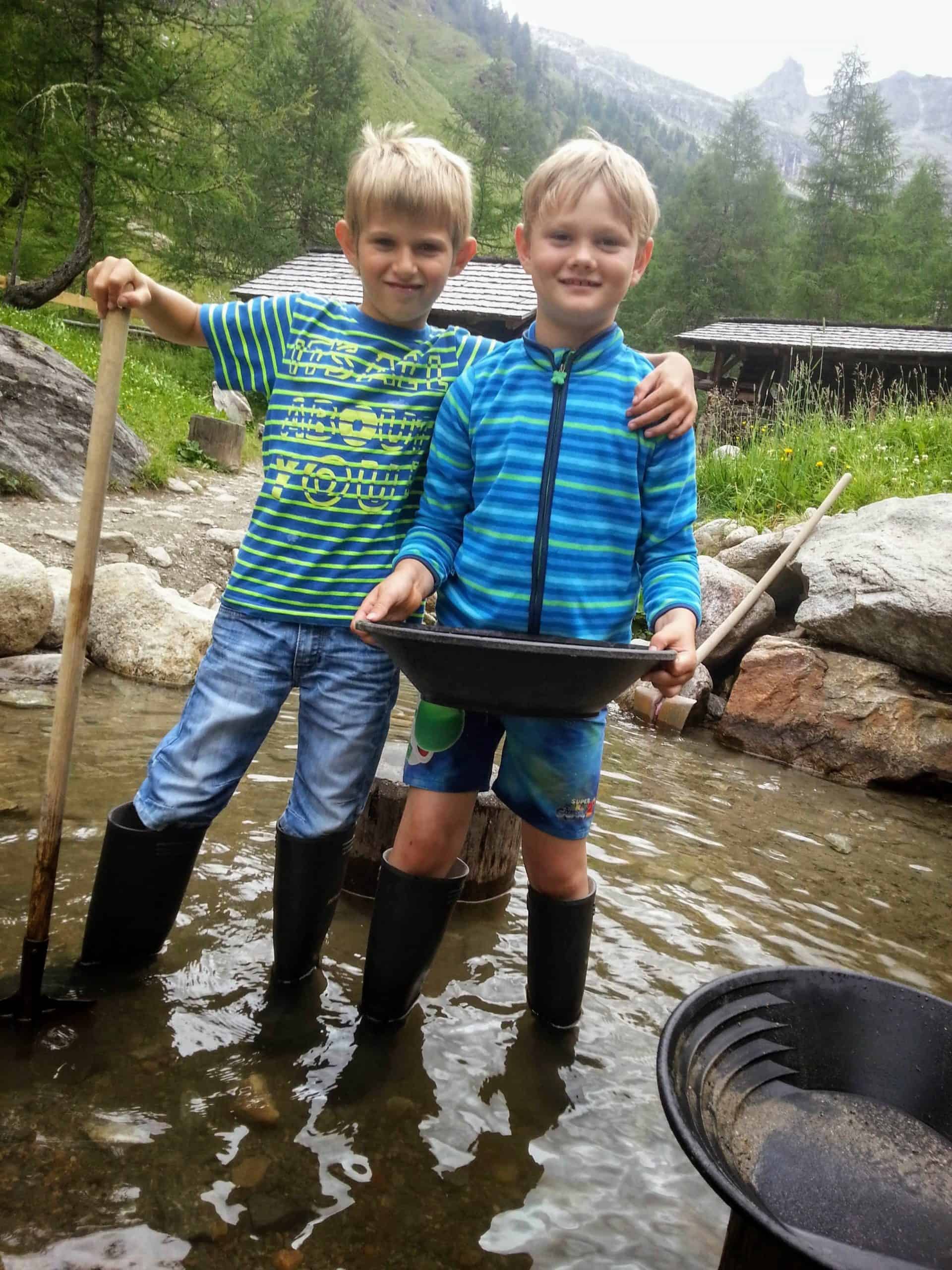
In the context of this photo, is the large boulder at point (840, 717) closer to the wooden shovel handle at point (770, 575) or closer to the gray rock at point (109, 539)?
the wooden shovel handle at point (770, 575)

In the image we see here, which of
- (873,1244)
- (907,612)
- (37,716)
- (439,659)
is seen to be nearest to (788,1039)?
(873,1244)

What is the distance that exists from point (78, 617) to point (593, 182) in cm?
130

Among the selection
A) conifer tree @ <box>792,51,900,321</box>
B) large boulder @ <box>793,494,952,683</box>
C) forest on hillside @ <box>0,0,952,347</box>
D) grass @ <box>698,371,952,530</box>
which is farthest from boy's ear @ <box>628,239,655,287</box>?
conifer tree @ <box>792,51,900,321</box>

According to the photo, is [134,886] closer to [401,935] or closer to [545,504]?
[401,935]

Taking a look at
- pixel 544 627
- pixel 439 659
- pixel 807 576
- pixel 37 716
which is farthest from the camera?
pixel 807 576

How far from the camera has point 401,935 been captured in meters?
2.01

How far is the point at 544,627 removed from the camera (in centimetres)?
186

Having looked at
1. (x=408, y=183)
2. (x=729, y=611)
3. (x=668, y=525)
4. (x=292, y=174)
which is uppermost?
(x=292, y=174)

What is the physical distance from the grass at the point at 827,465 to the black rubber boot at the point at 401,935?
19.9ft

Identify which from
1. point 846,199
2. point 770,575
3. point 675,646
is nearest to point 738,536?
point 770,575

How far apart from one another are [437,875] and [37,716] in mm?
2630

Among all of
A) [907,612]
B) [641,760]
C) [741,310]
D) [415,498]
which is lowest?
[641,760]

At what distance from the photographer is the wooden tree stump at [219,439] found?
1055cm

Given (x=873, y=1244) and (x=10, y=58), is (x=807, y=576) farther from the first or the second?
(x=10, y=58)
